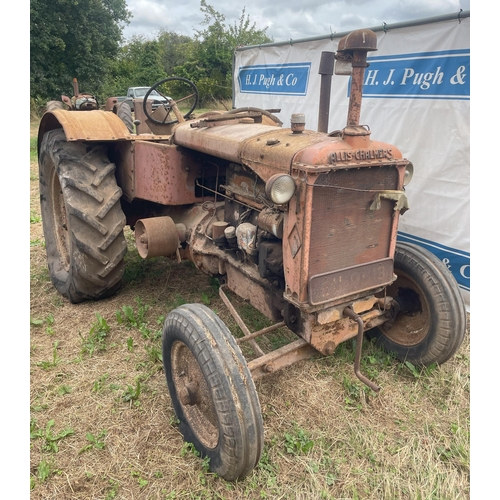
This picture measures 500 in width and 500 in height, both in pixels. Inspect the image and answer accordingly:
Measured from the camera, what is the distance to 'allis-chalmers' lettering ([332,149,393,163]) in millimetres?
2064

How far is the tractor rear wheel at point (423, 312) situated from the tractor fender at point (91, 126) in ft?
7.13

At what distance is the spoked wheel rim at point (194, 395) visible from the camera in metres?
2.15

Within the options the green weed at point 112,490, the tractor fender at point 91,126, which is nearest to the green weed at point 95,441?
the green weed at point 112,490

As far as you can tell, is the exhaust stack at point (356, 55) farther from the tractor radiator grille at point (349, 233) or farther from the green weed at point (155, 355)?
the green weed at point (155, 355)

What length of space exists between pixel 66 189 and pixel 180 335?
1.64 m

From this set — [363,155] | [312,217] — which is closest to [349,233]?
[312,217]

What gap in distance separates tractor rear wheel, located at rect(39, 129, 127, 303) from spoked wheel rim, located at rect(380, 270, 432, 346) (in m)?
1.99

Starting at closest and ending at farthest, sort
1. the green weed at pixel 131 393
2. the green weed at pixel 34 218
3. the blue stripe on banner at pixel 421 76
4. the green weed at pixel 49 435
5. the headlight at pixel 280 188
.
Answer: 1. the headlight at pixel 280 188
2. the green weed at pixel 49 435
3. the green weed at pixel 131 393
4. the blue stripe on banner at pixel 421 76
5. the green weed at pixel 34 218

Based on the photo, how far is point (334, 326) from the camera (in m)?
2.44

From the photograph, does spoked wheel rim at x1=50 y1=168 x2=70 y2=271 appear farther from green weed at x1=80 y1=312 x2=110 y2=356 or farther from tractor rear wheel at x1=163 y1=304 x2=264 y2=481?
tractor rear wheel at x1=163 y1=304 x2=264 y2=481

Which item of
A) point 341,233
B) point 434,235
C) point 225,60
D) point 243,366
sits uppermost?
point 225,60

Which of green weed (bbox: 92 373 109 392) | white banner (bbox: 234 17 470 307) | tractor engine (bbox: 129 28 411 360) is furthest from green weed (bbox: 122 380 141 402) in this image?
white banner (bbox: 234 17 470 307)

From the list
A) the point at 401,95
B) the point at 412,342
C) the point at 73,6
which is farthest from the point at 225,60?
the point at 412,342

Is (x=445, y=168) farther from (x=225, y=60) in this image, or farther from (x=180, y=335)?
(x=225, y=60)
